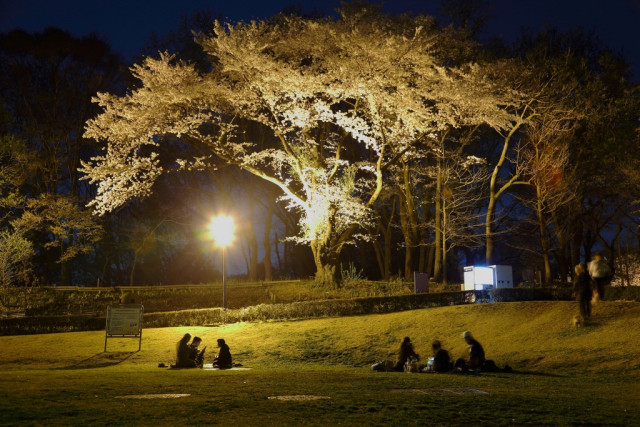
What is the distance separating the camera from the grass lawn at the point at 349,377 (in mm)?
8602

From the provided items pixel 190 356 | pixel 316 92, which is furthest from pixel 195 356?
pixel 316 92

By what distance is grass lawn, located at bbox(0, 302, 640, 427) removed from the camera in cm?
860

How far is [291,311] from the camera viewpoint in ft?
85.9

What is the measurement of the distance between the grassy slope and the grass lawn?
56 millimetres

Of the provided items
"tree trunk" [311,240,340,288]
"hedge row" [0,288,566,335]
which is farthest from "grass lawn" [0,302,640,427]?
"tree trunk" [311,240,340,288]

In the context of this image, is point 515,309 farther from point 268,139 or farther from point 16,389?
point 268,139

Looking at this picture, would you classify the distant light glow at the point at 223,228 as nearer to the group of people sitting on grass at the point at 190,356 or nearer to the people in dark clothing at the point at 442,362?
the group of people sitting on grass at the point at 190,356

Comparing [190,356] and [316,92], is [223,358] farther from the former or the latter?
[316,92]

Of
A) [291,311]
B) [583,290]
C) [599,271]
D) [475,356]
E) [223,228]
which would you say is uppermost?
[223,228]

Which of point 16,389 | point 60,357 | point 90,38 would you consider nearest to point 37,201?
point 90,38

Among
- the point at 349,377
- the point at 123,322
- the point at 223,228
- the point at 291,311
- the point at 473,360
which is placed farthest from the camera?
the point at 223,228

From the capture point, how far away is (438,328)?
21.4 m

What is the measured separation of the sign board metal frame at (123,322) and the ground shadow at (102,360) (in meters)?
0.46

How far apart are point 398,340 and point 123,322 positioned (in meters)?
8.55
